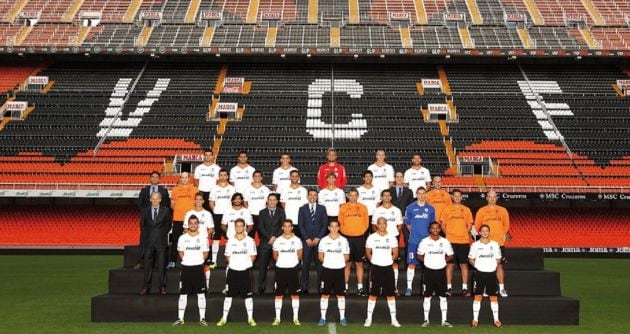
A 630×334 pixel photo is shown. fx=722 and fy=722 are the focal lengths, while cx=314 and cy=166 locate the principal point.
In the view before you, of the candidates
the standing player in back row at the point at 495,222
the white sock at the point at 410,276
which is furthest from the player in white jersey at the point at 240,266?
the standing player in back row at the point at 495,222

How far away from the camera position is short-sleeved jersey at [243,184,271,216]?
13.1 m

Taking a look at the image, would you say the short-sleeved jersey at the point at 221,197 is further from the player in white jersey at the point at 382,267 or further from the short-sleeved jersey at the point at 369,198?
the player in white jersey at the point at 382,267

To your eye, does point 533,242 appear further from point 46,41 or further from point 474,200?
point 46,41

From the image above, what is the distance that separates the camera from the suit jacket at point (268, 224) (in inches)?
485

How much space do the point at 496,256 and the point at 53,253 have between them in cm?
2144

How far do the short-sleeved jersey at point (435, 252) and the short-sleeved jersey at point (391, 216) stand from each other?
0.63 meters

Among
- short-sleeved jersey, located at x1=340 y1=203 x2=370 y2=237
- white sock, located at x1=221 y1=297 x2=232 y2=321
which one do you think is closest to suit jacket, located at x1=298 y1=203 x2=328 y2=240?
short-sleeved jersey, located at x1=340 y1=203 x2=370 y2=237

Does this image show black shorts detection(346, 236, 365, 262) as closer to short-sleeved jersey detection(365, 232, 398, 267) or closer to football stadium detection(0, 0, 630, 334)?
football stadium detection(0, 0, 630, 334)

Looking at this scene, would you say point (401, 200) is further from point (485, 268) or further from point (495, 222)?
point (485, 268)

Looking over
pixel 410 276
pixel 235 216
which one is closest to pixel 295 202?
pixel 235 216

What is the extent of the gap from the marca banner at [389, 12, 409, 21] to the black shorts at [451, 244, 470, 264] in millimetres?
28570

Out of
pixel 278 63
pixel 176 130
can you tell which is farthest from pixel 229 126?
Result: pixel 278 63

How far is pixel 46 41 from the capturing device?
36.8 m

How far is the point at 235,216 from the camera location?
1244 cm
